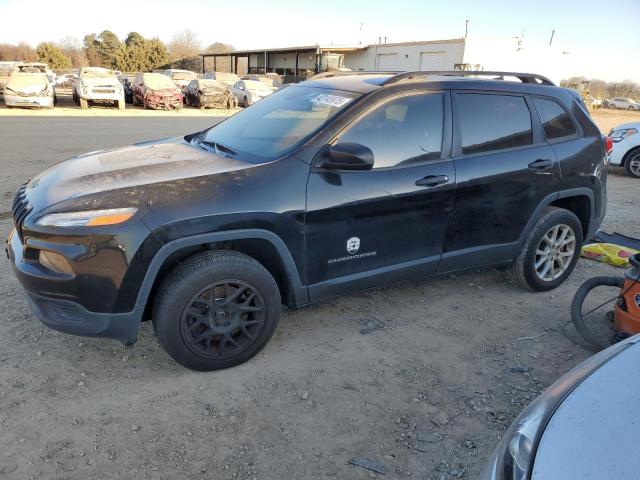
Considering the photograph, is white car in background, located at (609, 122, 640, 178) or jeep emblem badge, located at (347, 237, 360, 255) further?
white car in background, located at (609, 122, 640, 178)

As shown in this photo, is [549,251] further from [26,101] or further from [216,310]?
[26,101]

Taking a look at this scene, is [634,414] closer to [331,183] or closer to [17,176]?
[331,183]

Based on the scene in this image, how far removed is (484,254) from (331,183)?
1.57m

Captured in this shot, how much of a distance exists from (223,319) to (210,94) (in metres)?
22.2

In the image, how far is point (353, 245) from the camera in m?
3.38

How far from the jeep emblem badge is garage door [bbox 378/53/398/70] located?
39.2 meters

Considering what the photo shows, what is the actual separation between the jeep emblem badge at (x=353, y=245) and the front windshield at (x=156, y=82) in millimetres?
21058

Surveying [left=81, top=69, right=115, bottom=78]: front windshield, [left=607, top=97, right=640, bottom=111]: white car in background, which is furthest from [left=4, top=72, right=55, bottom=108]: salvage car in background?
[left=607, top=97, right=640, bottom=111]: white car in background

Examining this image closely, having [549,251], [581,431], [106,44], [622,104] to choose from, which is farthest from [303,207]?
[106,44]

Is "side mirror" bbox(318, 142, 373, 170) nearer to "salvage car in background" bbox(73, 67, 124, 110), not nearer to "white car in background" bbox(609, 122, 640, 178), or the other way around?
"white car in background" bbox(609, 122, 640, 178)

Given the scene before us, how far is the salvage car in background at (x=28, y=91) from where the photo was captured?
18484 mm

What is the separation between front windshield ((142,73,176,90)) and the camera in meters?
22.3

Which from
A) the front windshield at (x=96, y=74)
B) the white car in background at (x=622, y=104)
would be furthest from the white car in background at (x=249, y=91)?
the white car in background at (x=622, y=104)

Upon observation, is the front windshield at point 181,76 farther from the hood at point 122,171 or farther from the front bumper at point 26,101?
the hood at point 122,171
